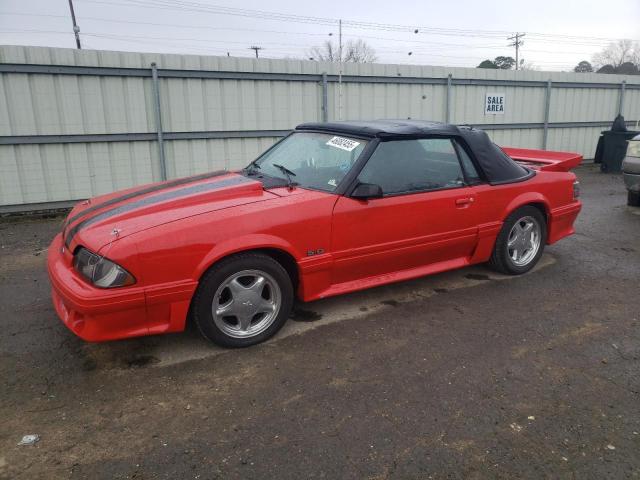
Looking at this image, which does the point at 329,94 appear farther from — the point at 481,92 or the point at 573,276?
A: the point at 573,276

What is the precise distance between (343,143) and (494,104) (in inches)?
367

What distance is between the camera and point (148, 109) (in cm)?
838

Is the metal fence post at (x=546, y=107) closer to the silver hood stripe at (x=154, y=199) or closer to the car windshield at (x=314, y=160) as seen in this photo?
the car windshield at (x=314, y=160)

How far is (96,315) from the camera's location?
2.91 metres

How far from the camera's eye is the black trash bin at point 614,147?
12312mm

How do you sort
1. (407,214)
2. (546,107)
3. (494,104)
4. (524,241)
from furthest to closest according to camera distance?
(546,107) < (494,104) < (524,241) < (407,214)

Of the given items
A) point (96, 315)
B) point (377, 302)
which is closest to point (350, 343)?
point (377, 302)

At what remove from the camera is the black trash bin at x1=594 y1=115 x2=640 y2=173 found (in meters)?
12.3

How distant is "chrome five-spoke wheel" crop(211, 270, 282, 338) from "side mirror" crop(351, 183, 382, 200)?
2.90 ft

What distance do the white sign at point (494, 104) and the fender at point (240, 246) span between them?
10.0 m

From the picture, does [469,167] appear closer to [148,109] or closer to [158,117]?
[158,117]

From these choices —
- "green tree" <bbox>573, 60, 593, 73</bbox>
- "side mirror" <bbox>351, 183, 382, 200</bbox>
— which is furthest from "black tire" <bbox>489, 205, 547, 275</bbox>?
"green tree" <bbox>573, 60, 593, 73</bbox>

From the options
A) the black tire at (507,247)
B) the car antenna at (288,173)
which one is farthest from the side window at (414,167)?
the black tire at (507,247)

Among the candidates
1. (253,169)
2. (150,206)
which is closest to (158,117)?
(253,169)
